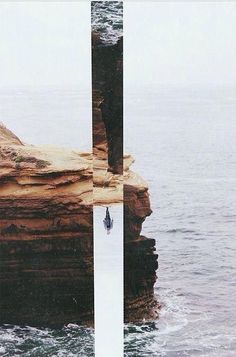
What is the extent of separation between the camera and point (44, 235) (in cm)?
295

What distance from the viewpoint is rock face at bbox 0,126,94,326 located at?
2896 millimetres

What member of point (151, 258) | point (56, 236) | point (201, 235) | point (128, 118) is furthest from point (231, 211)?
point (56, 236)

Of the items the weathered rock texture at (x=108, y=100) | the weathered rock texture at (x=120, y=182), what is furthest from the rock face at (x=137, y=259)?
the weathered rock texture at (x=108, y=100)

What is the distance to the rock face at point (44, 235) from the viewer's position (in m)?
2.90

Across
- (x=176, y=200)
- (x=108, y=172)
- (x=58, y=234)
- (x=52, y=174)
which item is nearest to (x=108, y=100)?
(x=108, y=172)

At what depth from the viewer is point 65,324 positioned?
119 inches

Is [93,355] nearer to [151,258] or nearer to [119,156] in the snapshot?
[151,258]

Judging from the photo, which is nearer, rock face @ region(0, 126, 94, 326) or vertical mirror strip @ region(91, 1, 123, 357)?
vertical mirror strip @ region(91, 1, 123, 357)

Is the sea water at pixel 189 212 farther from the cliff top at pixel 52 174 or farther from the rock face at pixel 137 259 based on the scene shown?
the cliff top at pixel 52 174

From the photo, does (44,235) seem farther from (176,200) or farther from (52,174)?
(176,200)

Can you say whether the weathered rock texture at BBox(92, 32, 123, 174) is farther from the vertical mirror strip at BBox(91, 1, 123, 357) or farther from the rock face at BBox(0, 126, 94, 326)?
the rock face at BBox(0, 126, 94, 326)

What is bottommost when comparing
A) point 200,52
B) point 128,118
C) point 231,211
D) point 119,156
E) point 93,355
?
point 93,355

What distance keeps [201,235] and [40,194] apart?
2.64ft

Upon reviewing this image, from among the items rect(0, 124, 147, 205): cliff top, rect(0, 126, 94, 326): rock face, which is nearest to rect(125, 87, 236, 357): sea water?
rect(0, 124, 147, 205): cliff top
